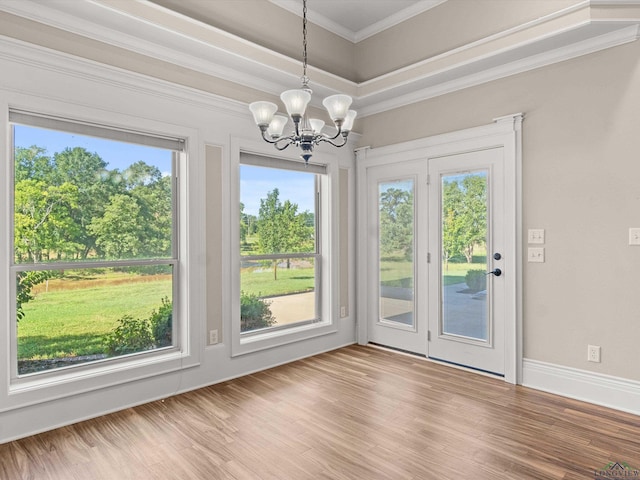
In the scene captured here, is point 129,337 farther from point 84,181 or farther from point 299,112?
point 299,112

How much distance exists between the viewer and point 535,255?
A: 3.38 meters

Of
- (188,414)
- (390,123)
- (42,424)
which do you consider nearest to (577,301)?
(390,123)

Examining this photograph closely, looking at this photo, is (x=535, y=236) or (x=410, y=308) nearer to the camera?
(x=535, y=236)

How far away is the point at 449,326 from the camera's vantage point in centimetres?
399

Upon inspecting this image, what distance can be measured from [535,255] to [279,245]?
2465 millimetres

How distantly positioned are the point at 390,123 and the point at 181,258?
2.74 m

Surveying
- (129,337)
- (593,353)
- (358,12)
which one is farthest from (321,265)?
(358,12)

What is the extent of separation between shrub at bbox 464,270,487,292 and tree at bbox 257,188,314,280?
5.74ft

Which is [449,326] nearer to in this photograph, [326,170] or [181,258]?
[326,170]

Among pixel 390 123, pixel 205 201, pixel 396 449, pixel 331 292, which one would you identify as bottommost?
pixel 396 449

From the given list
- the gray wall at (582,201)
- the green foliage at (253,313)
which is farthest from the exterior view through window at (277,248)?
the gray wall at (582,201)

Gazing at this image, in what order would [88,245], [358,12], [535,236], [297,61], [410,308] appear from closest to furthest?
[88,245] → [535,236] → [297,61] → [358,12] → [410,308]

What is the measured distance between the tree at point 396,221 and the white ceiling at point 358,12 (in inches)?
72.9

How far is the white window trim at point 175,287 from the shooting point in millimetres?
2557
